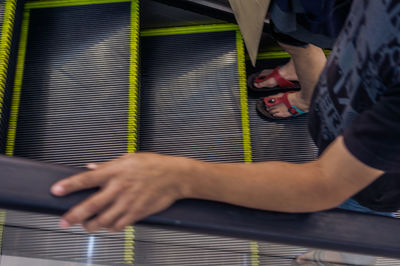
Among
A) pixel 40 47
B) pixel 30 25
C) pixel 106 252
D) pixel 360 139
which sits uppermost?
pixel 30 25

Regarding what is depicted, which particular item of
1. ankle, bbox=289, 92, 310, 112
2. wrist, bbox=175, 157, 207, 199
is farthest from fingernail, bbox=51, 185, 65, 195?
ankle, bbox=289, 92, 310, 112

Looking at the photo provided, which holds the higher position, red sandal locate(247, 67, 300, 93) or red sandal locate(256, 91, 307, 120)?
red sandal locate(247, 67, 300, 93)

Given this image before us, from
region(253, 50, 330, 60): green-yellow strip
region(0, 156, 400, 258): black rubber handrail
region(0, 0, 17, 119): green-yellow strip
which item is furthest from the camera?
region(253, 50, 330, 60): green-yellow strip

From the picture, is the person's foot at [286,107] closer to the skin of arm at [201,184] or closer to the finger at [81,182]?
the skin of arm at [201,184]

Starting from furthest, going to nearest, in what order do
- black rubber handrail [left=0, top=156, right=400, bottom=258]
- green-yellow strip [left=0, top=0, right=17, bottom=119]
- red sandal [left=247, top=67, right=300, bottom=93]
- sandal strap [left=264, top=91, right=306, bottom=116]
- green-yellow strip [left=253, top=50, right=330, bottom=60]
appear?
green-yellow strip [left=253, top=50, right=330, bottom=60]
red sandal [left=247, top=67, right=300, bottom=93]
sandal strap [left=264, top=91, right=306, bottom=116]
green-yellow strip [left=0, top=0, right=17, bottom=119]
black rubber handrail [left=0, top=156, right=400, bottom=258]

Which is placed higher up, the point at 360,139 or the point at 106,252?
the point at 360,139

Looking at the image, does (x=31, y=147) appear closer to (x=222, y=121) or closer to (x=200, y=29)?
(x=222, y=121)

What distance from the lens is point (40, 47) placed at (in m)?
1.91

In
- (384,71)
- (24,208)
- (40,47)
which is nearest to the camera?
(24,208)

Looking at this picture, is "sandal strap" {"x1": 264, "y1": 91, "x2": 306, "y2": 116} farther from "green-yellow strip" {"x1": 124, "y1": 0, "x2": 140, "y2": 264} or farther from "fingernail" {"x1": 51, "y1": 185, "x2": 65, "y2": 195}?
"fingernail" {"x1": 51, "y1": 185, "x2": 65, "y2": 195}

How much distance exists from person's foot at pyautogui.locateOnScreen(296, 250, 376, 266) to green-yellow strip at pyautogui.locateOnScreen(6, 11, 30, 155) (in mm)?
1469

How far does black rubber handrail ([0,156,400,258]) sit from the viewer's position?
580 millimetres

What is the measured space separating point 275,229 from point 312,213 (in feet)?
0.29

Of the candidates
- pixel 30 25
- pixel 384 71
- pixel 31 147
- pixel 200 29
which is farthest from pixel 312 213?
pixel 30 25
